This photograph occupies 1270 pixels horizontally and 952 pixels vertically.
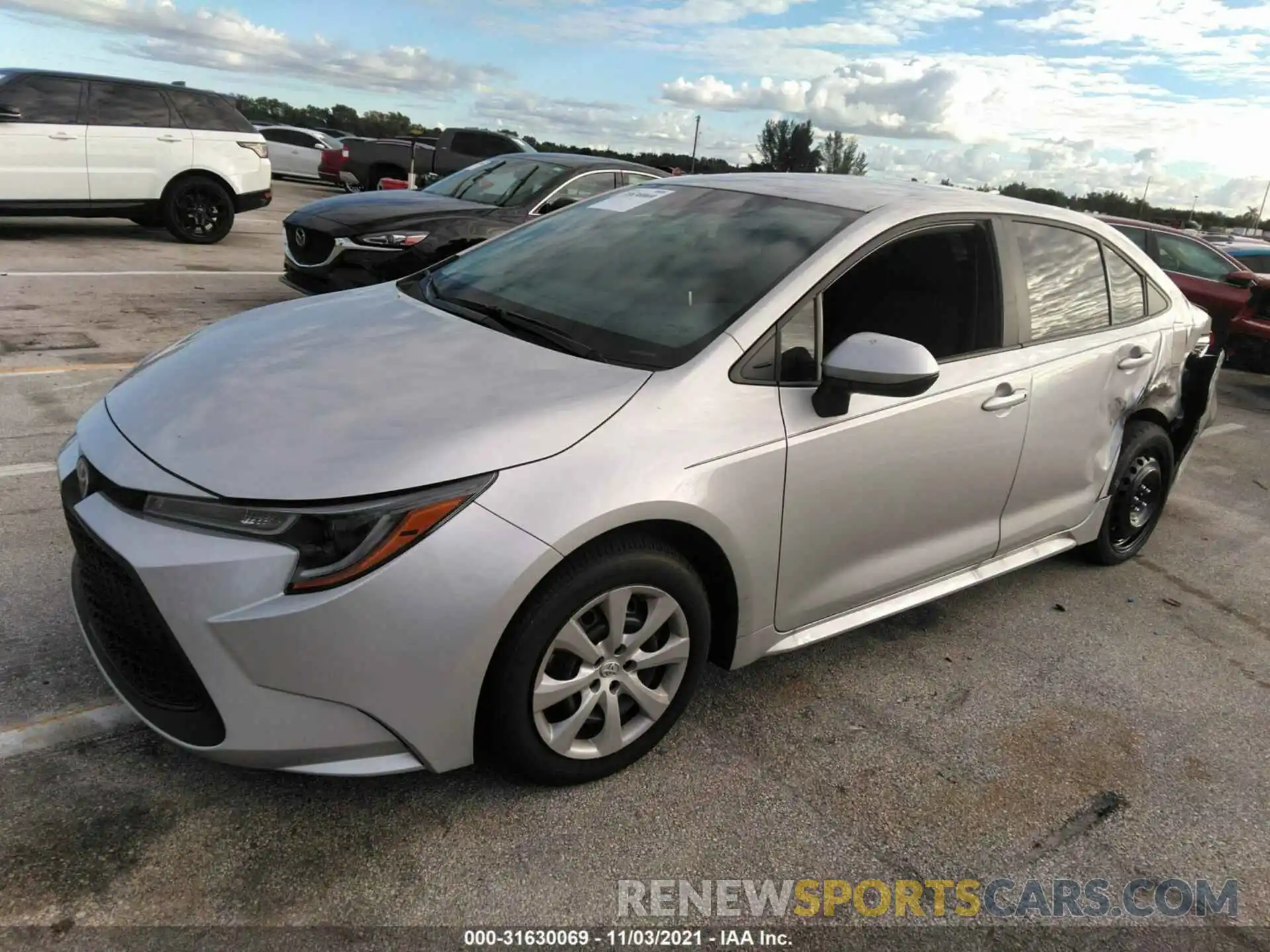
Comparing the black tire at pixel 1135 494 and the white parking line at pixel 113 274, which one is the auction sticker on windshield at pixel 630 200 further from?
the white parking line at pixel 113 274

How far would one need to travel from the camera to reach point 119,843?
7.25 feet

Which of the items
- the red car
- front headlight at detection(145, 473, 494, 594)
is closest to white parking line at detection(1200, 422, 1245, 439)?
the red car

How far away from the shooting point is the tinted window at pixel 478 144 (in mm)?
19969

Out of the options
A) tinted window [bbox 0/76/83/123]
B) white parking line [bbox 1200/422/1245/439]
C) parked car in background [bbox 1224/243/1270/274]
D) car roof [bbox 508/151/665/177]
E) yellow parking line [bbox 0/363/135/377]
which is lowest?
white parking line [bbox 1200/422/1245/439]

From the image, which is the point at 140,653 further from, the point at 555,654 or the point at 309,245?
the point at 309,245

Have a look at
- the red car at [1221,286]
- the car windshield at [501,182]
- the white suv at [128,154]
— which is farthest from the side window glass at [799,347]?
the white suv at [128,154]

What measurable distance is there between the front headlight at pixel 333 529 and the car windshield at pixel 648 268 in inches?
33.1

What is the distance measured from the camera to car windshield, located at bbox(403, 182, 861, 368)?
2768mm

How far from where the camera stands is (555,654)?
2.36 metres

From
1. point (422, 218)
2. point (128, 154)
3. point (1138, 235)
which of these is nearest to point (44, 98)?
point (128, 154)

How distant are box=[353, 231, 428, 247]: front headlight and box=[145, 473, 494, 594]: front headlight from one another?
203 inches

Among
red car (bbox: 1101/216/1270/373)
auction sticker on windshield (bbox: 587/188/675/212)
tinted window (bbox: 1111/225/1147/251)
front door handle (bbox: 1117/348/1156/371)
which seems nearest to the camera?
auction sticker on windshield (bbox: 587/188/675/212)

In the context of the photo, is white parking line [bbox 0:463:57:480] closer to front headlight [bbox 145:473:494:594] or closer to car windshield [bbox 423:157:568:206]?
front headlight [bbox 145:473:494:594]

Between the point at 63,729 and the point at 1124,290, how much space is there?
13.7 feet
